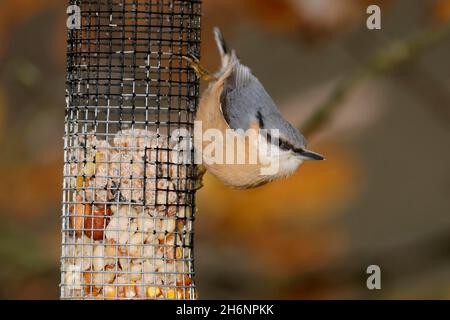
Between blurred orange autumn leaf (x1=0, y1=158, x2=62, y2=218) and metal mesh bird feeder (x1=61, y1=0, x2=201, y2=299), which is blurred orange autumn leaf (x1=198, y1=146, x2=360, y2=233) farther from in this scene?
metal mesh bird feeder (x1=61, y1=0, x2=201, y2=299)

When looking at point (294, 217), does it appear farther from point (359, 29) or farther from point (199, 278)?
point (359, 29)

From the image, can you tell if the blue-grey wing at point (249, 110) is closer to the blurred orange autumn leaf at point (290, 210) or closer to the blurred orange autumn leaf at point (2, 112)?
the blurred orange autumn leaf at point (290, 210)

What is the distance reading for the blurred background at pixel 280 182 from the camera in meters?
7.54


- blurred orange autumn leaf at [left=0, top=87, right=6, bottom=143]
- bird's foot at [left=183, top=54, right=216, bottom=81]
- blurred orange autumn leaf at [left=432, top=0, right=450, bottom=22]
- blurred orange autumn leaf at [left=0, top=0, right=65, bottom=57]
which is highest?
blurred orange autumn leaf at [left=0, top=0, right=65, bottom=57]

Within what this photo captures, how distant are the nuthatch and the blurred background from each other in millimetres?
1234

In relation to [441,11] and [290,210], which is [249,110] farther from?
[290,210]

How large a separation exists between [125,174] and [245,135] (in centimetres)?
71

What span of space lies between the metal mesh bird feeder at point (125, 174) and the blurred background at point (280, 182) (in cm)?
153

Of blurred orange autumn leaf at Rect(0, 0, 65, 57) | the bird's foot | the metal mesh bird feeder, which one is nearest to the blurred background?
blurred orange autumn leaf at Rect(0, 0, 65, 57)

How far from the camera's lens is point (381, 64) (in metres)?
7.10

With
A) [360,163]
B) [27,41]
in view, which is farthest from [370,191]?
[27,41]

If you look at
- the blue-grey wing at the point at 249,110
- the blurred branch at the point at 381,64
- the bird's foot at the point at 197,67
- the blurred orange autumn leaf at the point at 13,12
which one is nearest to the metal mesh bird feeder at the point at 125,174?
the bird's foot at the point at 197,67

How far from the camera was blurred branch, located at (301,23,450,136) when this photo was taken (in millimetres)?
6965

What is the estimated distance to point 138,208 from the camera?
221 inches
